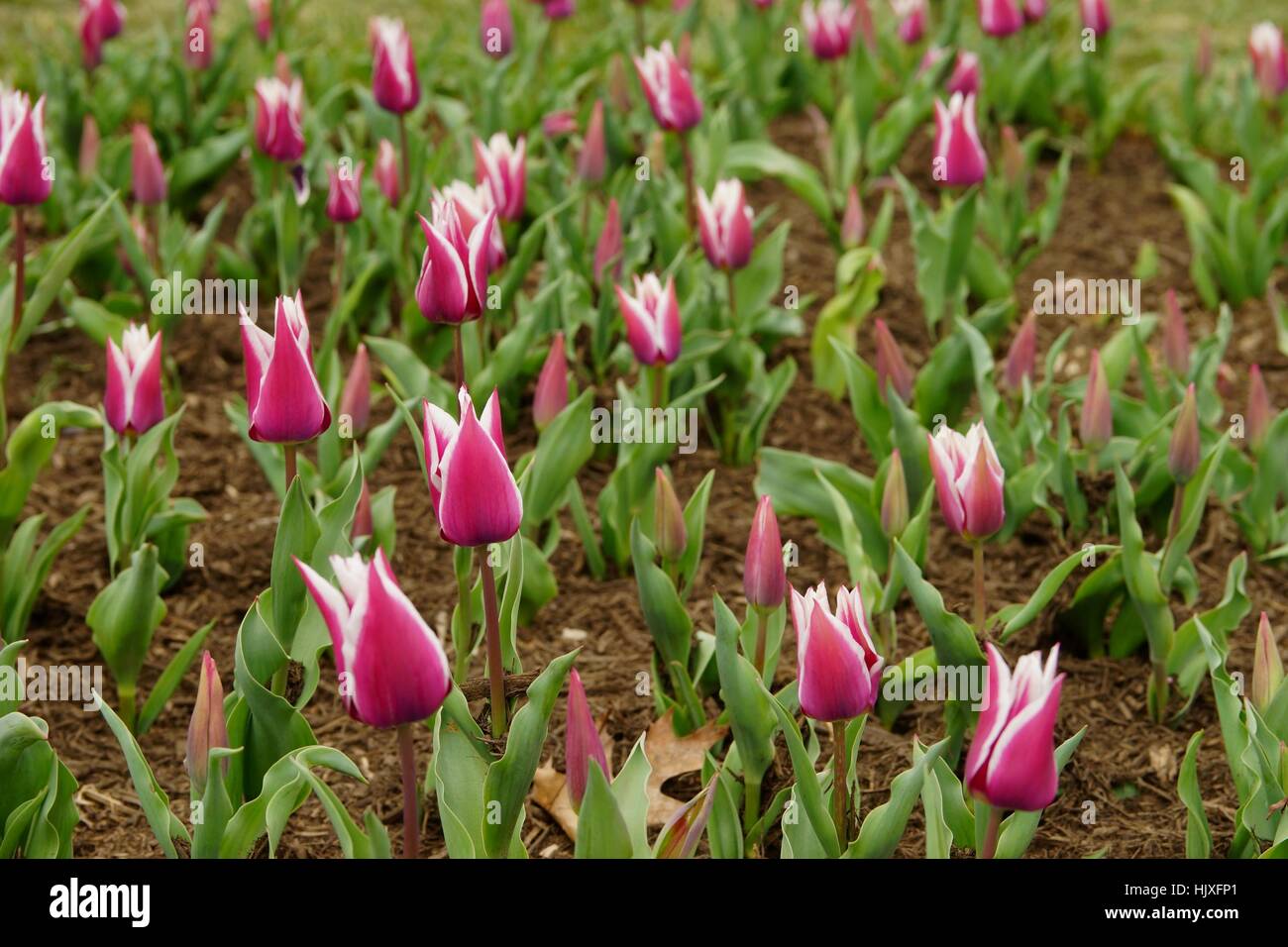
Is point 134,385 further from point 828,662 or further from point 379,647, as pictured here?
point 828,662

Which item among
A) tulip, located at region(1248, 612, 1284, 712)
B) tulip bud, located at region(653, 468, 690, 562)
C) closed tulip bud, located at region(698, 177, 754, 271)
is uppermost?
closed tulip bud, located at region(698, 177, 754, 271)

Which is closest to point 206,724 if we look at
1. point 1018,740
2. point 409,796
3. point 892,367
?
point 409,796

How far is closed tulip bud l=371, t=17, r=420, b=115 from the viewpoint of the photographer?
4.11 m

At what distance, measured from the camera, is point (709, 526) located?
3.69 meters

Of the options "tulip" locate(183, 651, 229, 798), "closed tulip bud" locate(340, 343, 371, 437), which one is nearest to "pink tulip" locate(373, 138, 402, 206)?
"closed tulip bud" locate(340, 343, 371, 437)

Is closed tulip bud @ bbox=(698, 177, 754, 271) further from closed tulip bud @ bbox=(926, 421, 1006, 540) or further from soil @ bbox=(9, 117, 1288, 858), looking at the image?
closed tulip bud @ bbox=(926, 421, 1006, 540)

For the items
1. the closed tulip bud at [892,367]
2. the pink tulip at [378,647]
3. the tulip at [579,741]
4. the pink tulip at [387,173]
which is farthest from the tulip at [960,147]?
the pink tulip at [378,647]

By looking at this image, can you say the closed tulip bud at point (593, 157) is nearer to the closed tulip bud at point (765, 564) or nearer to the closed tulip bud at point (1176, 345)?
the closed tulip bud at point (1176, 345)

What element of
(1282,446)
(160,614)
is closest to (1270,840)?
(1282,446)

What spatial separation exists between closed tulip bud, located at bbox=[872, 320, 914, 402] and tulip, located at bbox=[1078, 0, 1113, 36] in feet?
7.00

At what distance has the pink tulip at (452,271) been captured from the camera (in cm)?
276

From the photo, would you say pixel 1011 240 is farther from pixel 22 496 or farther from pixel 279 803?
pixel 279 803

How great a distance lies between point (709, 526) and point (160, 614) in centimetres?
120

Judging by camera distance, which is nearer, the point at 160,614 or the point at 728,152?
the point at 160,614
